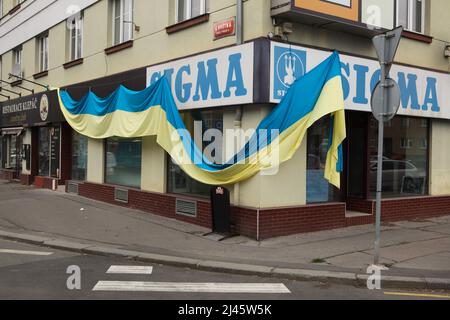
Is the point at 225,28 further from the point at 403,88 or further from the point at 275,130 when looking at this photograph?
the point at 403,88

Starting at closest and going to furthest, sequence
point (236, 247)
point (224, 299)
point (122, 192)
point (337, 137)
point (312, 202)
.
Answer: point (224, 299) < point (236, 247) < point (337, 137) < point (312, 202) < point (122, 192)

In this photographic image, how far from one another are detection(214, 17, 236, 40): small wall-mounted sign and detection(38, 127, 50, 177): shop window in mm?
10463

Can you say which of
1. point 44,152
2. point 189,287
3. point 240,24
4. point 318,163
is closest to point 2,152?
point 44,152

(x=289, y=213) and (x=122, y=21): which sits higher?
(x=122, y=21)

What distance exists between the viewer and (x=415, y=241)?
9133mm

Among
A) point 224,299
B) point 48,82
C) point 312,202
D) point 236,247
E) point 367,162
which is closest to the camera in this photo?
point 224,299

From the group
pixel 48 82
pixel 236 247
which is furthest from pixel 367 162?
pixel 48 82

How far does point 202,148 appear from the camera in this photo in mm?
10703

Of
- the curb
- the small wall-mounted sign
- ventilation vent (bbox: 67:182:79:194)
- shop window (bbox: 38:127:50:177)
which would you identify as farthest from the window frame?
the curb

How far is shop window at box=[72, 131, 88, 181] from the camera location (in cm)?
1570

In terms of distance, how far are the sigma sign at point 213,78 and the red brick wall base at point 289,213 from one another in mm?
2026

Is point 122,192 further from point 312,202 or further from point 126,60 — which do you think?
point 312,202

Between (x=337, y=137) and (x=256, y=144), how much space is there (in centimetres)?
151

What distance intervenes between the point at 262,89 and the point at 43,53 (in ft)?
41.5
